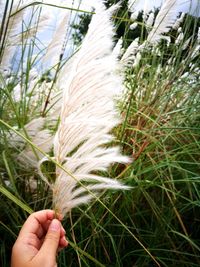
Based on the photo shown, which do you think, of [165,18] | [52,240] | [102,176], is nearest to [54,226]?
[52,240]

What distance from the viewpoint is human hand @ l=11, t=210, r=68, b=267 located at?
1055 millimetres

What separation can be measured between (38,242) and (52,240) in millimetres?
102

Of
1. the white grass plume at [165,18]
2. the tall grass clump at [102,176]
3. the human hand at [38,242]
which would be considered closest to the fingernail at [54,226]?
the human hand at [38,242]

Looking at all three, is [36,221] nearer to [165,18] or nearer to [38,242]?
[38,242]

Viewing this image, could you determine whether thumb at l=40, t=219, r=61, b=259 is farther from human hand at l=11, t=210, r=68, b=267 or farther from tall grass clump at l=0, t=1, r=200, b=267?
tall grass clump at l=0, t=1, r=200, b=267

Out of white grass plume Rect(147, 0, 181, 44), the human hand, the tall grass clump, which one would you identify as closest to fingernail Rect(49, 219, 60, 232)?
the human hand

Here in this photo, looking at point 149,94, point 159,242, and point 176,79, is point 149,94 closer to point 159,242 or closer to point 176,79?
point 176,79

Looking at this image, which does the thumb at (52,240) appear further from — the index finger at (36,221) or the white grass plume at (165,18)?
the white grass plume at (165,18)

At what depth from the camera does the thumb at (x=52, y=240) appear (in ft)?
3.52

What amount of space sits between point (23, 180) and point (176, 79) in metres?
1.20

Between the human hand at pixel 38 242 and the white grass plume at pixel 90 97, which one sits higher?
the white grass plume at pixel 90 97

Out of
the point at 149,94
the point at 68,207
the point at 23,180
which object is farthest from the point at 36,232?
the point at 149,94

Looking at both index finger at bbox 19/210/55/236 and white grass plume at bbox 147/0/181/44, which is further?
white grass plume at bbox 147/0/181/44

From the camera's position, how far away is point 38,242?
1.20 m
